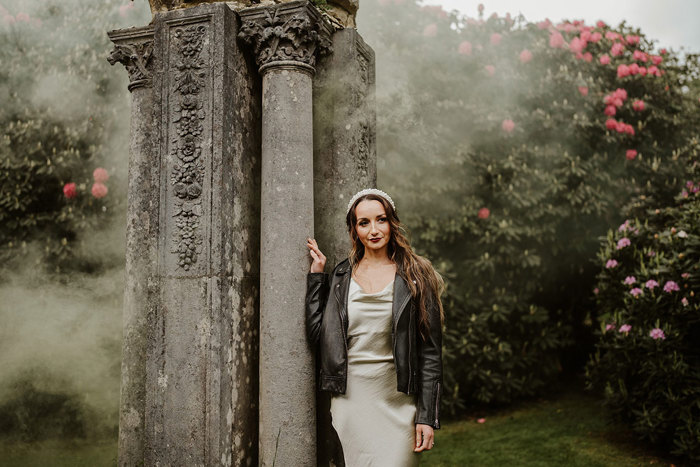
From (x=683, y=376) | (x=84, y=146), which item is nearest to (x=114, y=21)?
(x=84, y=146)

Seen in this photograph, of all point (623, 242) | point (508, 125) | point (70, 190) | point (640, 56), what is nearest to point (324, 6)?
point (70, 190)

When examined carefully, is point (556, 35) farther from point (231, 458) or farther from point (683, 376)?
point (231, 458)

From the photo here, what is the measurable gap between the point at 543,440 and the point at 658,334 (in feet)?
4.74

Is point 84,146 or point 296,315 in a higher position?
point 84,146

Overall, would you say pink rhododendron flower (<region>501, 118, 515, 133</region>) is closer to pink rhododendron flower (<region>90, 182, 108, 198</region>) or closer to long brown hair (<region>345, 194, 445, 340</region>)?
long brown hair (<region>345, 194, 445, 340</region>)

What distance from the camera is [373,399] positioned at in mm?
2521

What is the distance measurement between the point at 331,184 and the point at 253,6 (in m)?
0.91

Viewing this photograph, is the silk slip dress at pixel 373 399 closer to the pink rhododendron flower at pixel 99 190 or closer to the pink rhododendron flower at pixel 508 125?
the pink rhododendron flower at pixel 99 190

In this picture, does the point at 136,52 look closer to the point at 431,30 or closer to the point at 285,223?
the point at 285,223

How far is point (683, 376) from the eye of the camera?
430 cm

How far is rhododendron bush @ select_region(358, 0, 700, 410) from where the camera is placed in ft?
19.2

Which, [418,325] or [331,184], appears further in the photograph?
[331,184]

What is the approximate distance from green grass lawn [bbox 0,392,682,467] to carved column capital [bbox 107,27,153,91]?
2.74m

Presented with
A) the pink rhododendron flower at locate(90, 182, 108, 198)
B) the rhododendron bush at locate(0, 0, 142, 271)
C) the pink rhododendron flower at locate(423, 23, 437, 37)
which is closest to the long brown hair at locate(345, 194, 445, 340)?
the pink rhododendron flower at locate(90, 182, 108, 198)
